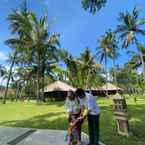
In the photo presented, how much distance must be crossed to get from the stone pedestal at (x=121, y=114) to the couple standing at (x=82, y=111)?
76.0 inches

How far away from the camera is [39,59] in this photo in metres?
27.4

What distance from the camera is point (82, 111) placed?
5621mm

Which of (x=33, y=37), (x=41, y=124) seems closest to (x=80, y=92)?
(x=41, y=124)

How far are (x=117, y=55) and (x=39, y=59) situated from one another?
2302 centimetres

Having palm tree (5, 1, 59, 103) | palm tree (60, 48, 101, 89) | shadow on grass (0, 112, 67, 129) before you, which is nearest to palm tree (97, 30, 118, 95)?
palm tree (60, 48, 101, 89)

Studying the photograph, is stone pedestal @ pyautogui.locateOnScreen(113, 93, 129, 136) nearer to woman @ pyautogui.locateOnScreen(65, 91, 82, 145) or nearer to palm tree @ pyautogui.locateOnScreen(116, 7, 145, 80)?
woman @ pyautogui.locateOnScreen(65, 91, 82, 145)

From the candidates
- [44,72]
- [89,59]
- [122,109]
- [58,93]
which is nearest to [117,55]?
[89,59]

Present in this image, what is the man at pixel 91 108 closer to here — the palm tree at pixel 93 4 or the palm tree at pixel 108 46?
the palm tree at pixel 93 4

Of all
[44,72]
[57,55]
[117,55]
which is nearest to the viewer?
[57,55]

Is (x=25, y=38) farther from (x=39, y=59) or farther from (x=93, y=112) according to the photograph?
(x=93, y=112)

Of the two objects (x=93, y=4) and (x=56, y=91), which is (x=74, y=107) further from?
(x=56, y=91)

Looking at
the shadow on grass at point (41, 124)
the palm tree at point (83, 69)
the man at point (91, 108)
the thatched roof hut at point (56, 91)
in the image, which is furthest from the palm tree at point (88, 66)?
the man at point (91, 108)

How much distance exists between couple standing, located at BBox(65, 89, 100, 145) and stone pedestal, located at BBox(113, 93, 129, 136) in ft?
6.33

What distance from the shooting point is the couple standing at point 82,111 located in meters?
5.57
